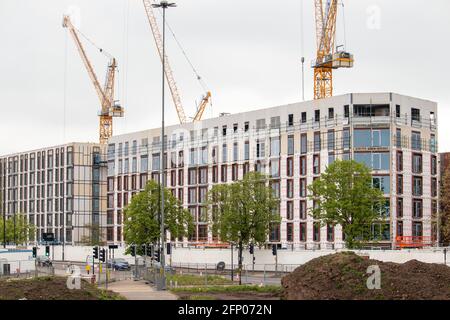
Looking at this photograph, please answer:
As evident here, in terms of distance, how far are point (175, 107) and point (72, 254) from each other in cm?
3924

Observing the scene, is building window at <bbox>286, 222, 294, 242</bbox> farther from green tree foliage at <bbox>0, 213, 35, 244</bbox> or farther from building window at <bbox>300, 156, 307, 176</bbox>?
green tree foliage at <bbox>0, 213, 35, 244</bbox>

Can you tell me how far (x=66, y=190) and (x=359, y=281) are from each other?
5433 inches

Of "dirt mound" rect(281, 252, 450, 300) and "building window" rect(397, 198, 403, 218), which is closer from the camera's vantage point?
"dirt mound" rect(281, 252, 450, 300)

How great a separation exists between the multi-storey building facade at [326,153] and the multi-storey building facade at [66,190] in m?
49.2

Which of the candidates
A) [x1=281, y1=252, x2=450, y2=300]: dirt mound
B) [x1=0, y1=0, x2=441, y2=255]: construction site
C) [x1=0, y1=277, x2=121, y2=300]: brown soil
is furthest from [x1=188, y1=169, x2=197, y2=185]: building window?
[x1=0, y1=277, x2=121, y2=300]: brown soil

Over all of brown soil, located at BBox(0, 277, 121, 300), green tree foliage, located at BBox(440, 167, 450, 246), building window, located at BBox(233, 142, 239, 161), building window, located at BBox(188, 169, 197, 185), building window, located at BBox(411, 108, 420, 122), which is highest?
building window, located at BBox(411, 108, 420, 122)

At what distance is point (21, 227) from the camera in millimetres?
160750

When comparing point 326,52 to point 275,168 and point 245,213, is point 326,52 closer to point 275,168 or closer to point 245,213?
point 275,168

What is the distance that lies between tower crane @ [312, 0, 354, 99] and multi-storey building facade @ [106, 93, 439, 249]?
1532 cm

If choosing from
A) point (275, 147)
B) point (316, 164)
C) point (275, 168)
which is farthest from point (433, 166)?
point (275, 147)

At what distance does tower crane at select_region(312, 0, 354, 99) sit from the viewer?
12938cm

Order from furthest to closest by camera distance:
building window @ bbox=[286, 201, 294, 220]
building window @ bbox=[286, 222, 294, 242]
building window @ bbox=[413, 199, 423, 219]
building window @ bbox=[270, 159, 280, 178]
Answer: building window @ bbox=[270, 159, 280, 178] → building window @ bbox=[286, 201, 294, 220] → building window @ bbox=[286, 222, 294, 242] → building window @ bbox=[413, 199, 423, 219]
